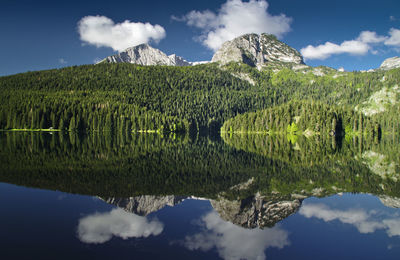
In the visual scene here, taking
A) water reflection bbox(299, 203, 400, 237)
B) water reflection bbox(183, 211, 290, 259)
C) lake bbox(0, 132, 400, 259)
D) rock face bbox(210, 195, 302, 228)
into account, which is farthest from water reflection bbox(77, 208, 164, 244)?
water reflection bbox(299, 203, 400, 237)

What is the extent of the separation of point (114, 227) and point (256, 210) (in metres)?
7.71

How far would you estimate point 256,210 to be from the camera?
1548 centimetres

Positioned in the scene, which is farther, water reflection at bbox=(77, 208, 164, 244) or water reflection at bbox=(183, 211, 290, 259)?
water reflection at bbox=(77, 208, 164, 244)

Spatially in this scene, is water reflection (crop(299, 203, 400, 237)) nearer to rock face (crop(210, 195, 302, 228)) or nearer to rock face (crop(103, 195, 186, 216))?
rock face (crop(210, 195, 302, 228))

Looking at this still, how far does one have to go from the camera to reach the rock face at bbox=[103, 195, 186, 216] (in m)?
15.2

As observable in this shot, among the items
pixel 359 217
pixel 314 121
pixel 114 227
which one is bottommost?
pixel 359 217

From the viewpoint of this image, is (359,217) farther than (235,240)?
Yes

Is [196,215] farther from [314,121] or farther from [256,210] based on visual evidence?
[314,121]

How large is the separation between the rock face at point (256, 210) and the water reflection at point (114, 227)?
3.92 m

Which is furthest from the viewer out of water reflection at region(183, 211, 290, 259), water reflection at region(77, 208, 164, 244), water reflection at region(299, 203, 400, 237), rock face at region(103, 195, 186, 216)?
rock face at region(103, 195, 186, 216)

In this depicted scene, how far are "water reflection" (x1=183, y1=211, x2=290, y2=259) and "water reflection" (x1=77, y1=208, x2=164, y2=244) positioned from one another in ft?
6.86

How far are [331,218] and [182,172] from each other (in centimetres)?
1518

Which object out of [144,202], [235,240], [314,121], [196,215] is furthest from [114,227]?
[314,121]

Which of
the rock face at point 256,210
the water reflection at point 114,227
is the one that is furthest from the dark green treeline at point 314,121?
the water reflection at point 114,227
